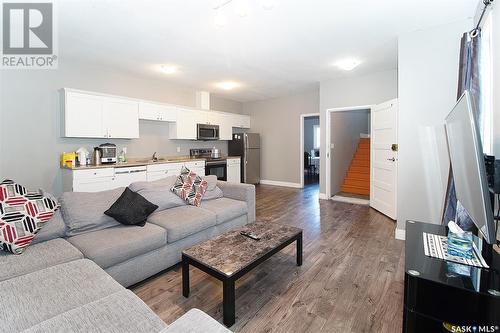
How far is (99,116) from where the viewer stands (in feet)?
13.8

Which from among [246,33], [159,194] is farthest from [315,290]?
[246,33]

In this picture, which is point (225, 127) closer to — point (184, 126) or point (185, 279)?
point (184, 126)

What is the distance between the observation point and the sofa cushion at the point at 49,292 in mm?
1146

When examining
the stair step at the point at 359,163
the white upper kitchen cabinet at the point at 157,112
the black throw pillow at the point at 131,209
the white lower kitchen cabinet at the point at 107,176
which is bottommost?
the black throw pillow at the point at 131,209

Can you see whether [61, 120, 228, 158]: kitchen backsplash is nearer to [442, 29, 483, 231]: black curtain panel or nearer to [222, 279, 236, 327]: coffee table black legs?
[222, 279, 236, 327]: coffee table black legs

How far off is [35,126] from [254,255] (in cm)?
408

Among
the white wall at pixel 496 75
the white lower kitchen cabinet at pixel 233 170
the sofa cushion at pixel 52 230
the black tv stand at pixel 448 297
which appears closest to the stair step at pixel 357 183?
the white lower kitchen cabinet at pixel 233 170

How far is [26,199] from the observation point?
6.41 ft

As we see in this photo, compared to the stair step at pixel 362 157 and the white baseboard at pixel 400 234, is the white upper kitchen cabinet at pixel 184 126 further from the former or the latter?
the stair step at pixel 362 157

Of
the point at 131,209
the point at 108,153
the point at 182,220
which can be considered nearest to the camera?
the point at 131,209

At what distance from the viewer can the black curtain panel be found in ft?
6.26

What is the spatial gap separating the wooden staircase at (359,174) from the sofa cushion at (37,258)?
5804mm

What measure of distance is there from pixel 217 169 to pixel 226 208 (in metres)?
3.26

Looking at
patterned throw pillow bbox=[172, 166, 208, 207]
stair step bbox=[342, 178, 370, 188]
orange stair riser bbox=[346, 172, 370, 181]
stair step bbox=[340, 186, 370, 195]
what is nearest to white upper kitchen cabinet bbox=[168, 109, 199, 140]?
patterned throw pillow bbox=[172, 166, 208, 207]
